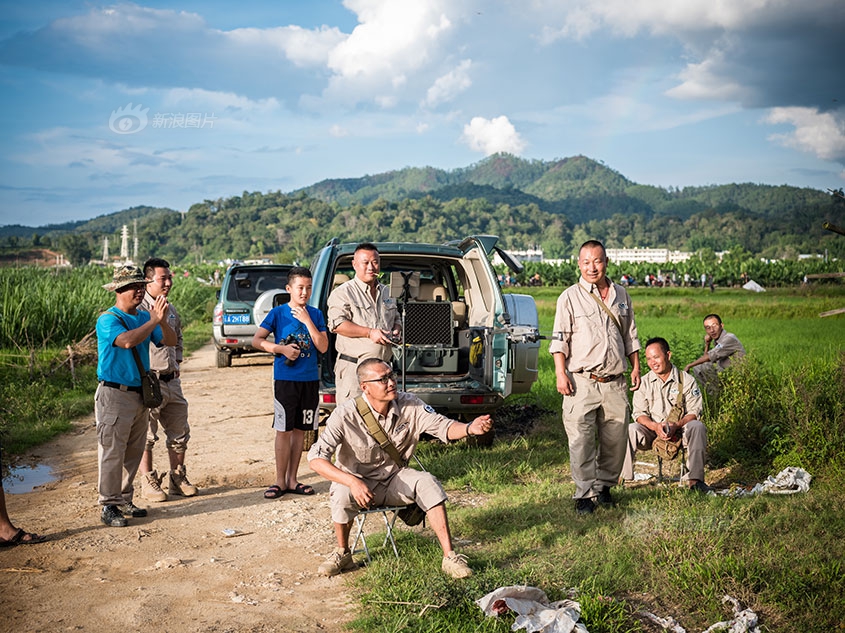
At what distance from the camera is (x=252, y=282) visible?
1627cm

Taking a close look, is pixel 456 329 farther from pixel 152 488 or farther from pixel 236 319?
pixel 236 319

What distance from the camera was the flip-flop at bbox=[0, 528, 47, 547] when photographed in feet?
17.0

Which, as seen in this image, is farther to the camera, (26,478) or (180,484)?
(26,478)

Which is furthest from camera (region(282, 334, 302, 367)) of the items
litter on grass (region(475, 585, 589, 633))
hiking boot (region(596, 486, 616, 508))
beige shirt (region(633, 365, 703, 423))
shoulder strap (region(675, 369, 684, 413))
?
shoulder strap (region(675, 369, 684, 413))

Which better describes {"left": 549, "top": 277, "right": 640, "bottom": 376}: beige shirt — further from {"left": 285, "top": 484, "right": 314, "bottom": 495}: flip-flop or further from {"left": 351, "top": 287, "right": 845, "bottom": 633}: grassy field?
{"left": 285, "top": 484, "right": 314, "bottom": 495}: flip-flop

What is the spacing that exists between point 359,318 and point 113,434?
1.99 metres

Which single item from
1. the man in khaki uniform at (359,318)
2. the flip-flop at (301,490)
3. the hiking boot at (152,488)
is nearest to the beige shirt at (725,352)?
the man in khaki uniform at (359,318)

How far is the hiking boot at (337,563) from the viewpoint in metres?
4.61

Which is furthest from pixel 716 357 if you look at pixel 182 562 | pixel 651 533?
pixel 182 562

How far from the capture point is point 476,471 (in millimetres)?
6934

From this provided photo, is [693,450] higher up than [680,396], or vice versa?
[680,396]

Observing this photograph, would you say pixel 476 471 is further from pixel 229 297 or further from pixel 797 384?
pixel 229 297

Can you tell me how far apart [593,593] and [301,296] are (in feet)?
10.7

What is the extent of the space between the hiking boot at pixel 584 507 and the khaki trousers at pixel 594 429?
33mm
